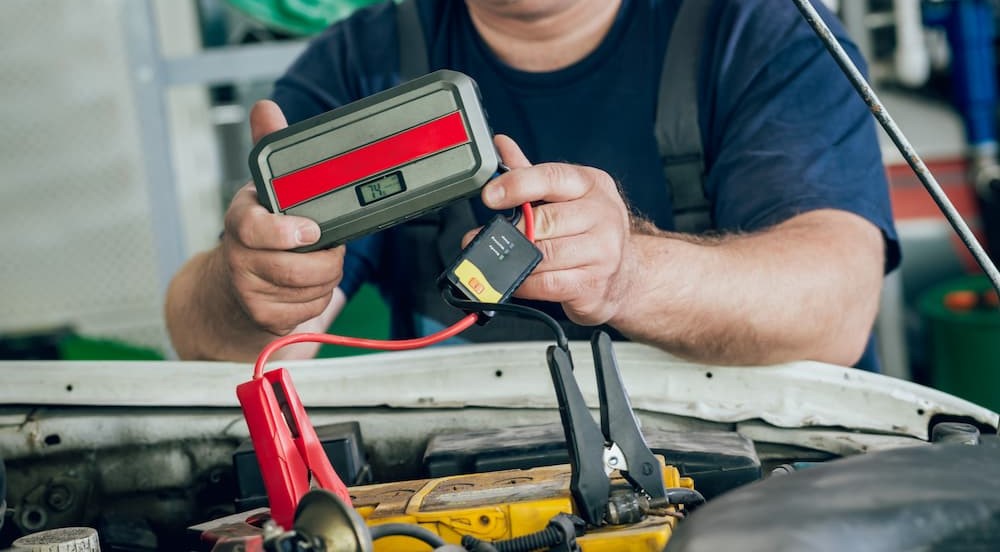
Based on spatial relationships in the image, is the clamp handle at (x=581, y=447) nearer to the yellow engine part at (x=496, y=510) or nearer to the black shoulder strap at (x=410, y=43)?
the yellow engine part at (x=496, y=510)

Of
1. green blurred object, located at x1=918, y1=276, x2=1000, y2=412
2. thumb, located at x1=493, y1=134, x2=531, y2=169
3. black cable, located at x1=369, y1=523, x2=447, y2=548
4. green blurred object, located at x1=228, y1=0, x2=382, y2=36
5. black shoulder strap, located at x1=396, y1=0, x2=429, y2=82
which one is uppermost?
green blurred object, located at x1=228, y1=0, x2=382, y2=36

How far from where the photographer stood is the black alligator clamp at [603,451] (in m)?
0.52

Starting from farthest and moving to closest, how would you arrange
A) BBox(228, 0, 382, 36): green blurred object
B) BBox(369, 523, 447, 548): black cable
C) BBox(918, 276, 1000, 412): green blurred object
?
BBox(228, 0, 382, 36): green blurred object, BBox(918, 276, 1000, 412): green blurred object, BBox(369, 523, 447, 548): black cable

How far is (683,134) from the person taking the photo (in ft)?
3.31

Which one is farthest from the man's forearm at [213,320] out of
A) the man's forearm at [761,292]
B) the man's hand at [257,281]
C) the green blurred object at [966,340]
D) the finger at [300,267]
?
the green blurred object at [966,340]

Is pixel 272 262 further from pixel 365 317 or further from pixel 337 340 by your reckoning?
pixel 365 317

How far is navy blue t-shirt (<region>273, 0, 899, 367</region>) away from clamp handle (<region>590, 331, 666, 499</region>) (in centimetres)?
39

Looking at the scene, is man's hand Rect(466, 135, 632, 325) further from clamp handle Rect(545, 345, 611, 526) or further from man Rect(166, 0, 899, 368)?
clamp handle Rect(545, 345, 611, 526)

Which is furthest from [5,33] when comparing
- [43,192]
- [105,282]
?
[105,282]

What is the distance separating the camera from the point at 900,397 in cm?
74

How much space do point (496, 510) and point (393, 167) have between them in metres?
0.22

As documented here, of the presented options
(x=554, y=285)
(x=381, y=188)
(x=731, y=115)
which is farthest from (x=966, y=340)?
(x=381, y=188)

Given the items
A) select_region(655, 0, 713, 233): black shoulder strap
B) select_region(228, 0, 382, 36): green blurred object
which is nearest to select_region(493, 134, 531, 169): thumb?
select_region(655, 0, 713, 233): black shoulder strap

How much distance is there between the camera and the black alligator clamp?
523 mm
